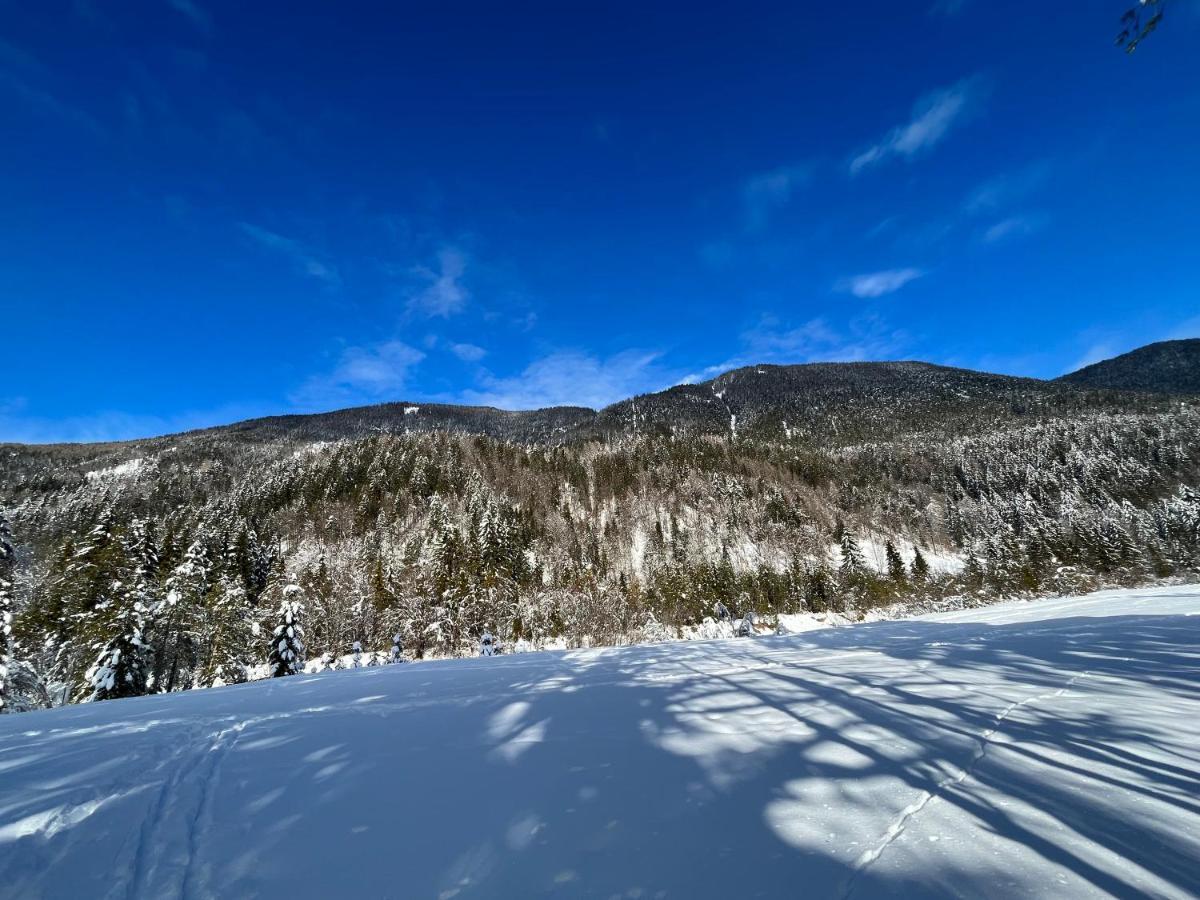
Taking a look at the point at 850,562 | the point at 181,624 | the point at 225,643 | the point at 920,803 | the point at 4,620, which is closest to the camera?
the point at 920,803

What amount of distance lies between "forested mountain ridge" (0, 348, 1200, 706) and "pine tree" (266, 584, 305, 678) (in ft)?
6.35

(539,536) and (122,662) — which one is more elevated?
(539,536)

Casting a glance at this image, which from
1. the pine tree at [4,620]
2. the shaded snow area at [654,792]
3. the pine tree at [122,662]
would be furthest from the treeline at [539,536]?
the shaded snow area at [654,792]

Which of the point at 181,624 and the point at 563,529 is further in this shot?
the point at 563,529

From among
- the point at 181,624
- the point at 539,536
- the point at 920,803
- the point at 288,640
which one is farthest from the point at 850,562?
the point at 920,803

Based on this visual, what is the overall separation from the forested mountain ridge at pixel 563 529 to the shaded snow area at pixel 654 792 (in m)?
24.9

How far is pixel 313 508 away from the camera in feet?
291

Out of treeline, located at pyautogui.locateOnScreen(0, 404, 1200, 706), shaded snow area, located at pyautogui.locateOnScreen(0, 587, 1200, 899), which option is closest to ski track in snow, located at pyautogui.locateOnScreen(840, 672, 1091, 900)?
shaded snow area, located at pyautogui.locateOnScreen(0, 587, 1200, 899)

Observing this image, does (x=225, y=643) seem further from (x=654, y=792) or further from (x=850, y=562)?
(x=850, y=562)

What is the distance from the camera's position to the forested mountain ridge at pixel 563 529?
2825 cm

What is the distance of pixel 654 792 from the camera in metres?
2.91

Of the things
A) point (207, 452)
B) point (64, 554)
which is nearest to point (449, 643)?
point (64, 554)

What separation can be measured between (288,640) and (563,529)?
73.6 m

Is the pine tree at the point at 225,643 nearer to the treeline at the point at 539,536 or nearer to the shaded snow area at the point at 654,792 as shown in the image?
the treeline at the point at 539,536
